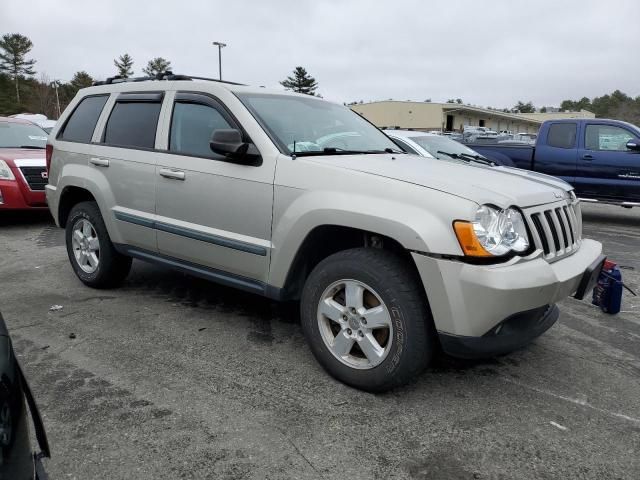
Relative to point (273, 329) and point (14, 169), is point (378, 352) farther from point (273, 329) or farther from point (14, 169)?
point (14, 169)

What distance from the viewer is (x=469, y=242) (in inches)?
103

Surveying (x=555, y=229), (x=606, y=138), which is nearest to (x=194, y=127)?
(x=555, y=229)

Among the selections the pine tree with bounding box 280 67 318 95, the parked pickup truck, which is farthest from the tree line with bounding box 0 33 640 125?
the parked pickup truck

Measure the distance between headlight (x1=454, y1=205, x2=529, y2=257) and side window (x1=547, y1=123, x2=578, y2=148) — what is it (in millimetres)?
8016

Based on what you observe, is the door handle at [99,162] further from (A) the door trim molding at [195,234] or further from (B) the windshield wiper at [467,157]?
(B) the windshield wiper at [467,157]

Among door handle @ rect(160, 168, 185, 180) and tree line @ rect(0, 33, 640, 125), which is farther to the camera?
tree line @ rect(0, 33, 640, 125)

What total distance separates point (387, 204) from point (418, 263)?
361mm

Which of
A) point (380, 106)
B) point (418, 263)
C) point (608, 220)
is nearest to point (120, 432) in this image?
point (418, 263)

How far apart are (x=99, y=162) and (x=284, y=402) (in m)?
2.77

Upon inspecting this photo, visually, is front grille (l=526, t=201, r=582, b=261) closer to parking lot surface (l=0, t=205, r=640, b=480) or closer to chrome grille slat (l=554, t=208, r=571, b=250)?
chrome grille slat (l=554, t=208, r=571, b=250)

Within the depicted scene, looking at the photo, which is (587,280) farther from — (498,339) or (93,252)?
(93,252)

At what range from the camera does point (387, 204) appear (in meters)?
2.85

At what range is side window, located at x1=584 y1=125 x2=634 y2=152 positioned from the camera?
934cm

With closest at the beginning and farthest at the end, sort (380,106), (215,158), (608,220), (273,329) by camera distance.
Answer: (215,158) < (273,329) < (608,220) < (380,106)
